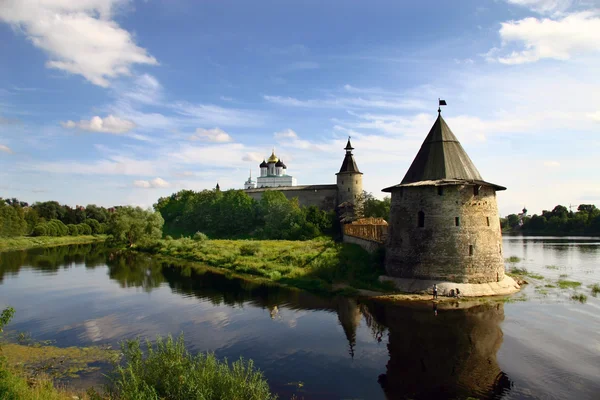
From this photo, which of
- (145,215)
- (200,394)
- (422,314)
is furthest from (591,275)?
(145,215)

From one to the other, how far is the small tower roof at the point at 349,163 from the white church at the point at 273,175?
40418mm

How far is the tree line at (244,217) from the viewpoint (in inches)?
1678

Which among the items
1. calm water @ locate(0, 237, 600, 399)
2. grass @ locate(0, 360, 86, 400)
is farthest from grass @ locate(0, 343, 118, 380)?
grass @ locate(0, 360, 86, 400)

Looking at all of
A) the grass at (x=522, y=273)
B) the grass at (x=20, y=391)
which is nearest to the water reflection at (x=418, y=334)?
the grass at (x=20, y=391)

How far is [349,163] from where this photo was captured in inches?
1950

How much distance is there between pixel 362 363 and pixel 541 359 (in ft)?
16.9

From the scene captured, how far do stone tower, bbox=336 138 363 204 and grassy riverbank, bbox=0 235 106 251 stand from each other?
1513 inches

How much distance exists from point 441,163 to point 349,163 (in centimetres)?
2901

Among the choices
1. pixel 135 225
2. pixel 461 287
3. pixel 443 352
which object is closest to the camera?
pixel 443 352

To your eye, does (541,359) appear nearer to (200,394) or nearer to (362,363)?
(362,363)

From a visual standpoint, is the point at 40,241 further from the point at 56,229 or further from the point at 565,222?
the point at 565,222

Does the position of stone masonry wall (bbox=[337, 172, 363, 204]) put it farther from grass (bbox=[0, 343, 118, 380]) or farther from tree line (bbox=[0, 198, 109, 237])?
tree line (bbox=[0, 198, 109, 237])

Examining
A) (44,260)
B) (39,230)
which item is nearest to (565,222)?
(44,260)

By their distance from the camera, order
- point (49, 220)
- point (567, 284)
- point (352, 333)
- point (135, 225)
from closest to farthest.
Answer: point (352, 333)
point (567, 284)
point (135, 225)
point (49, 220)
